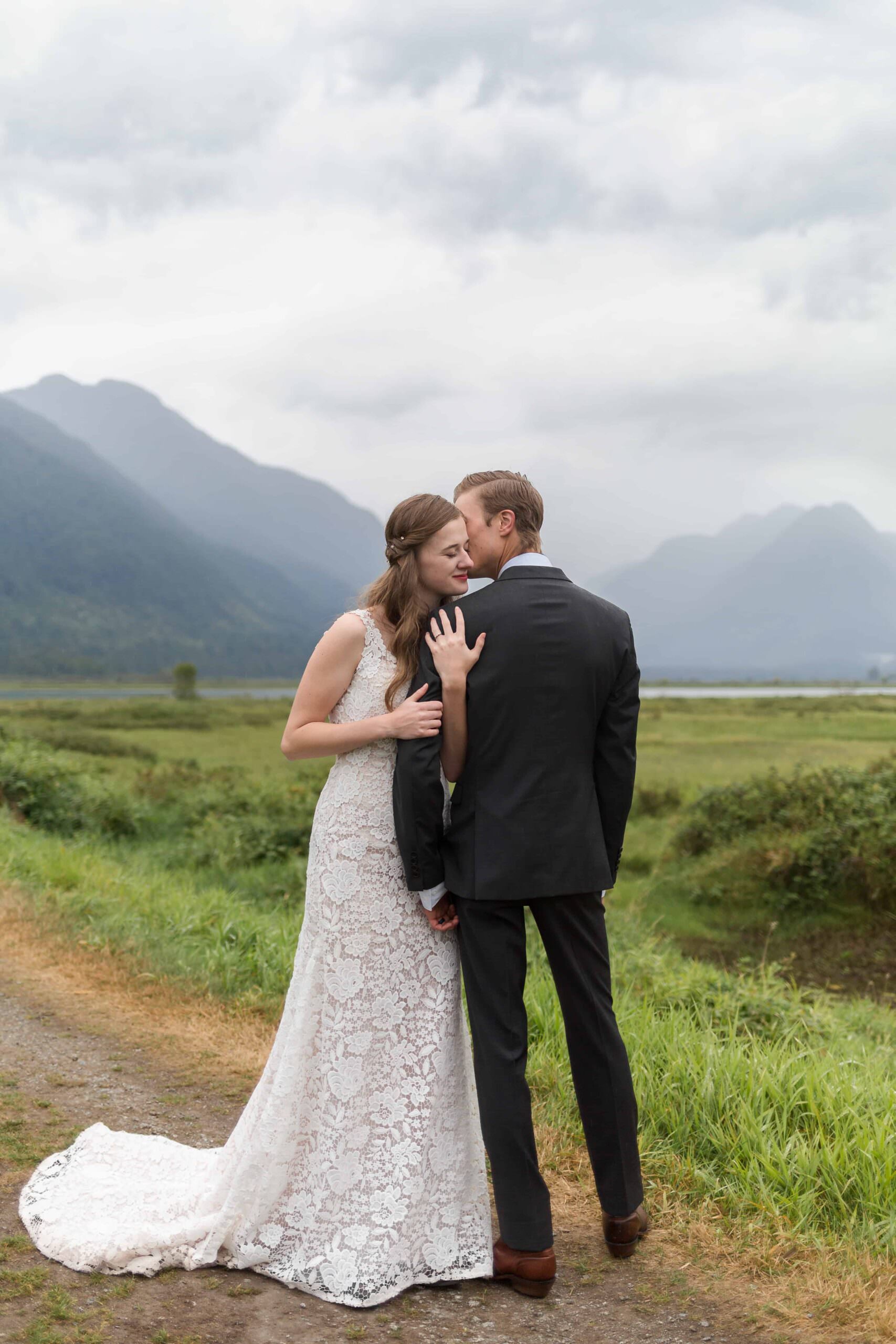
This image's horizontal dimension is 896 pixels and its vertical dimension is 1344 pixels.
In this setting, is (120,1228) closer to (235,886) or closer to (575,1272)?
(575,1272)

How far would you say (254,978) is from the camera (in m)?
5.52

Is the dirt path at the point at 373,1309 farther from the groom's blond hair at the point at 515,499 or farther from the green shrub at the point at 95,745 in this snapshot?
the green shrub at the point at 95,745

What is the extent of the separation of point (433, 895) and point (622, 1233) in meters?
1.14

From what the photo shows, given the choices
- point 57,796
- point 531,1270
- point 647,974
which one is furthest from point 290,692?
point 531,1270

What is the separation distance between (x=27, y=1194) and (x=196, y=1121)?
33.7 inches

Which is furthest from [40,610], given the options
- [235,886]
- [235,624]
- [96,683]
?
[235,886]

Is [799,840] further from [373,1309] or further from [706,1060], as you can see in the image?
[373,1309]

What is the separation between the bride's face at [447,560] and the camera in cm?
275

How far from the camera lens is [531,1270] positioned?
2.72 metres

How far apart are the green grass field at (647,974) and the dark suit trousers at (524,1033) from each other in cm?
70

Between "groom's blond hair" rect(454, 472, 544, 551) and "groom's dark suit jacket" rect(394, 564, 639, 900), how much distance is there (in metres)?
0.14

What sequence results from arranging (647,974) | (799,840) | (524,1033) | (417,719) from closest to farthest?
1. (417,719)
2. (524,1033)
3. (647,974)
4. (799,840)

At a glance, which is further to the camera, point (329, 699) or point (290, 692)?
point (290, 692)

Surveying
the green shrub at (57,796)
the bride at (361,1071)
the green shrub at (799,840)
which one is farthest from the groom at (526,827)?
the green shrub at (57,796)
